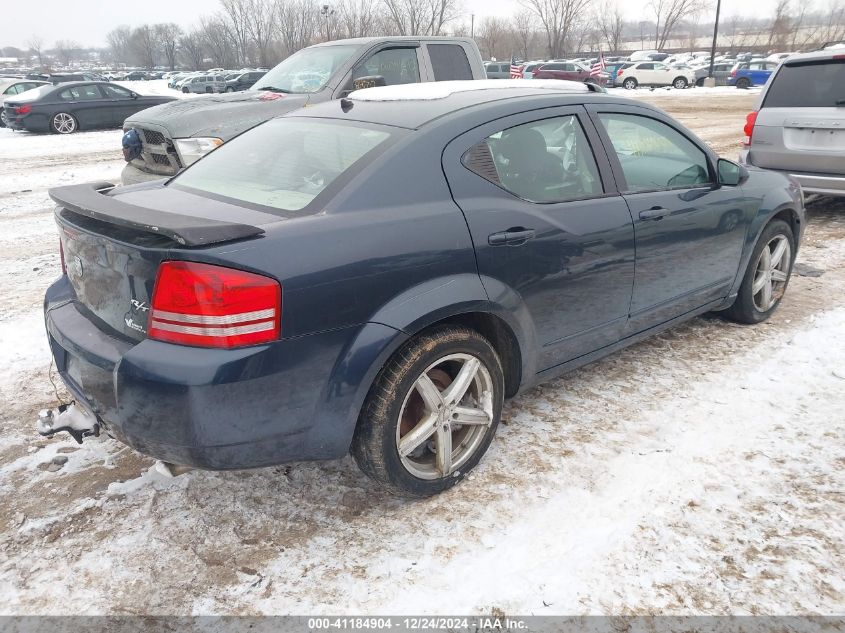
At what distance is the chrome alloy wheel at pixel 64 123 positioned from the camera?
57.5 feet

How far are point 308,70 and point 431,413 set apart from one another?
18.3ft

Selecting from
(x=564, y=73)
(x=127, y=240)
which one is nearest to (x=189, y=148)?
(x=127, y=240)

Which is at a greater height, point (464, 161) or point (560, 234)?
point (464, 161)

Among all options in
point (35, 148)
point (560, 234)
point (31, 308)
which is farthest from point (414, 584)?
point (35, 148)

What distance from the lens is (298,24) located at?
2918 inches

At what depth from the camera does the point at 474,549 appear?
2.56 metres

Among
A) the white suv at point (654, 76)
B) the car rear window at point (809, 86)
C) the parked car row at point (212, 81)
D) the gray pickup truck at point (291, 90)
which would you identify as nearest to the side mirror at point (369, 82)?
the gray pickup truck at point (291, 90)

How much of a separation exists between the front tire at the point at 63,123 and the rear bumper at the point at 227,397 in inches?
704

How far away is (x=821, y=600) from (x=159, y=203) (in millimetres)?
2998

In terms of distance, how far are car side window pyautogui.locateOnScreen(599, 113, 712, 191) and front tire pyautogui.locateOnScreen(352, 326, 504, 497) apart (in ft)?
4.58

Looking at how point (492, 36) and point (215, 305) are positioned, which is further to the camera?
point (492, 36)

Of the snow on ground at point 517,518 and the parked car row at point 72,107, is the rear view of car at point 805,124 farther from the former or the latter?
the parked car row at point 72,107

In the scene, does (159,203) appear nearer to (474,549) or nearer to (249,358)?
(249,358)

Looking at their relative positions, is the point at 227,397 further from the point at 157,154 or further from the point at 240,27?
the point at 240,27
